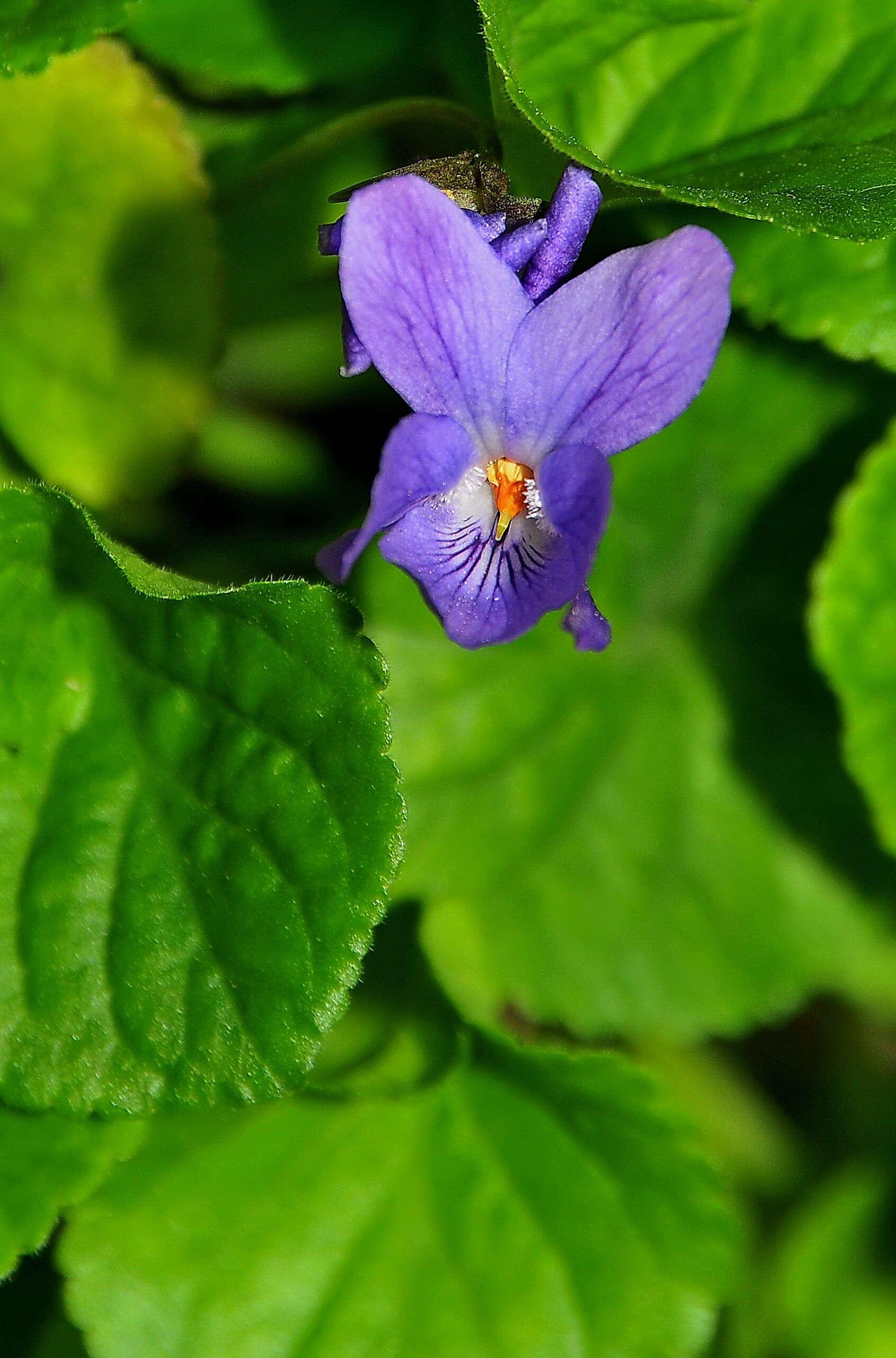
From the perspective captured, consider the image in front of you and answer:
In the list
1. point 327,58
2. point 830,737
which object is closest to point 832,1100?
point 830,737

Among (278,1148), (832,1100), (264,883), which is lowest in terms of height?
(832,1100)

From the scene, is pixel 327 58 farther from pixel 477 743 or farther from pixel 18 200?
A: pixel 477 743

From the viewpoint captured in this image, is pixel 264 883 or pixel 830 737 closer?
pixel 264 883

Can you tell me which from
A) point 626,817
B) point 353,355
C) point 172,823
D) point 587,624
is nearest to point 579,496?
point 587,624

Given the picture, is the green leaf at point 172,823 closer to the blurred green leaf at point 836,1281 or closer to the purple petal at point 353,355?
the purple petal at point 353,355

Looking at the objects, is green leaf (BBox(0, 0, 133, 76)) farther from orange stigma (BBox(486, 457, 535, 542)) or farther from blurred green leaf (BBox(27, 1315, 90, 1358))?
blurred green leaf (BBox(27, 1315, 90, 1358))

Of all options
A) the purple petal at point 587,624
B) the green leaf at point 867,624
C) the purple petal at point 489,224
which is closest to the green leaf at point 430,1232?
the green leaf at point 867,624

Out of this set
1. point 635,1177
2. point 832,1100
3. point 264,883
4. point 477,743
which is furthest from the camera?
point 832,1100

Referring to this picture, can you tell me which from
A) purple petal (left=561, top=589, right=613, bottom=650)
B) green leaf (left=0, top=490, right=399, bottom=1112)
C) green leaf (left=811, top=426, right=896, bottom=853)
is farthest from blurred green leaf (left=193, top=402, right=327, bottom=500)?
purple petal (left=561, top=589, right=613, bottom=650)
